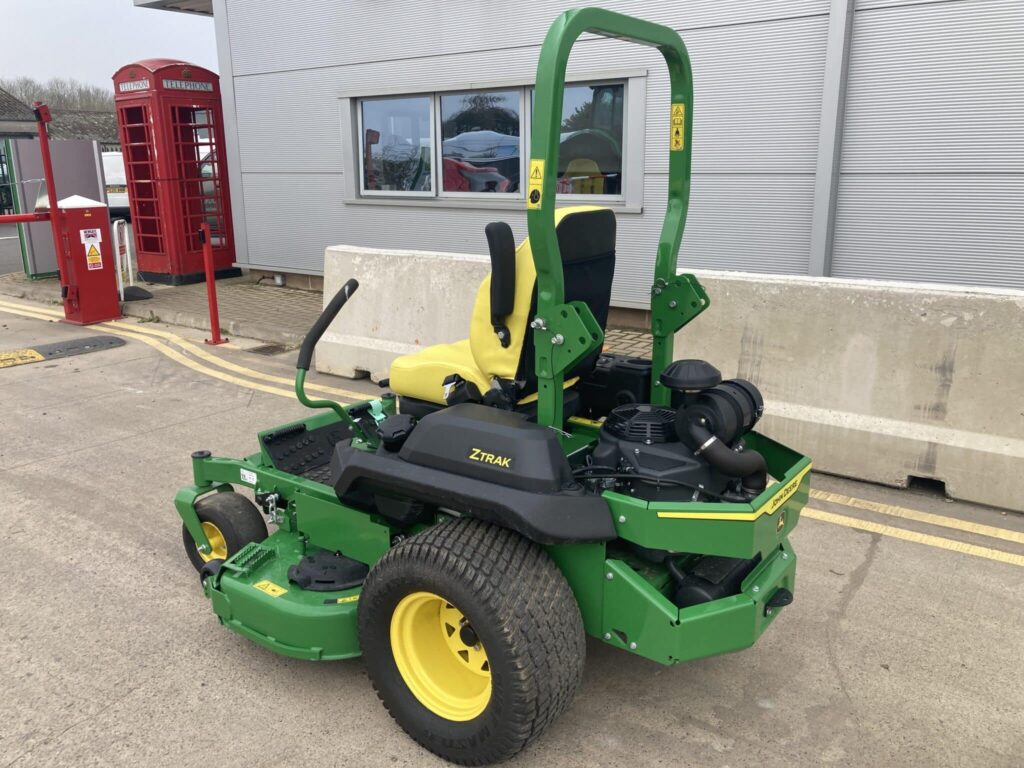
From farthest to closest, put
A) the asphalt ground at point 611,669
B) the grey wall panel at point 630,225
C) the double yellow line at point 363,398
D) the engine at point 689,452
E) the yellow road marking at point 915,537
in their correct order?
the grey wall panel at point 630,225, the double yellow line at point 363,398, the yellow road marking at point 915,537, the asphalt ground at point 611,669, the engine at point 689,452

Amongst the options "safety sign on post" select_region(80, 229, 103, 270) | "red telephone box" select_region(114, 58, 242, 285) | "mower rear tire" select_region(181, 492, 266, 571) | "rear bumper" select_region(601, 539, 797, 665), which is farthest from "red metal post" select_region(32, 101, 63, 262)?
"rear bumper" select_region(601, 539, 797, 665)

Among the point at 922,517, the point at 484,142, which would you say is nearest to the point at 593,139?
the point at 484,142

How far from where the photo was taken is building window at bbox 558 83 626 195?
8711mm

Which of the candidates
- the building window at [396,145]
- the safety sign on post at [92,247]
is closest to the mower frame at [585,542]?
the building window at [396,145]

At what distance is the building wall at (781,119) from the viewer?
272 inches

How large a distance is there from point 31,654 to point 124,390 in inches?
167

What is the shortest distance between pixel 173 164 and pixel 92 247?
2620mm

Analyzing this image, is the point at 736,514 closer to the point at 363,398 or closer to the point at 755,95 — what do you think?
the point at 363,398

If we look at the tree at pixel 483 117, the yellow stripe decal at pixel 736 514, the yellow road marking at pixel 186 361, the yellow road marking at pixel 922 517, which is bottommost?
the yellow road marking at pixel 922 517

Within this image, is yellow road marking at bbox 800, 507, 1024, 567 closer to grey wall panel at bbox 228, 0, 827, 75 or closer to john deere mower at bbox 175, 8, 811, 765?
john deere mower at bbox 175, 8, 811, 765

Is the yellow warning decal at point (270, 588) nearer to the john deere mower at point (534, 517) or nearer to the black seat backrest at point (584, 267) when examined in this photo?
the john deere mower at point (534, 517)

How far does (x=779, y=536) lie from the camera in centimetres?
289

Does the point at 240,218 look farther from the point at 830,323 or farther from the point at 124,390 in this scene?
A: the point at 830,323

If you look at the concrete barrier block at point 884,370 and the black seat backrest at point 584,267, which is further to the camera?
the concrete barrier block at point 884,370
